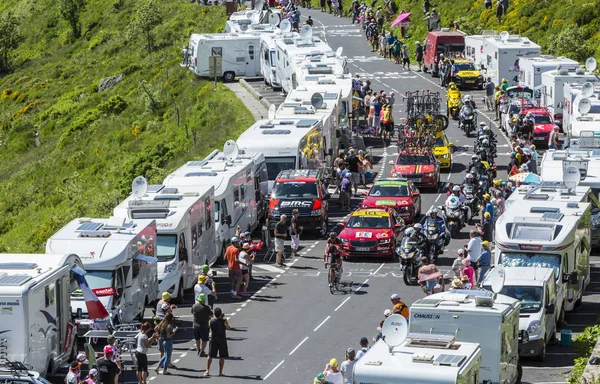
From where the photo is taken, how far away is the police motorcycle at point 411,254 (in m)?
34.6

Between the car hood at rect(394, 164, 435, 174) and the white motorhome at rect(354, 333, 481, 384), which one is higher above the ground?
the white motorhome at rect(354, 333, 481, 384)

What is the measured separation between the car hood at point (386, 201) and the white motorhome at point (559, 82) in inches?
654

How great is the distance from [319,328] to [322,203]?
10.6 m

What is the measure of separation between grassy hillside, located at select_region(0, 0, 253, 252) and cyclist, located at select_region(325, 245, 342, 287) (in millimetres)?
20272

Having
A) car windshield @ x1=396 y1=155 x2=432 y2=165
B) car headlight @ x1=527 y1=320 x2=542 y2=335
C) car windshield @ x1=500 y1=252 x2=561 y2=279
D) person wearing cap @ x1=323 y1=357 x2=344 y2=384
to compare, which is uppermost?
car windshield @ x1=500 y1=252 x2=561 y2=279

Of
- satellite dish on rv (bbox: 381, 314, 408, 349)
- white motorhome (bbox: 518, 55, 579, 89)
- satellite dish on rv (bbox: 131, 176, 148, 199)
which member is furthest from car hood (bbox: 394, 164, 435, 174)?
satellite dish on rv (bbox: 381, 314, 408, 349)

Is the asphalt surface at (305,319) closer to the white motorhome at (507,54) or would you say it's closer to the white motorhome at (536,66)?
the white motorhome at (536,66)

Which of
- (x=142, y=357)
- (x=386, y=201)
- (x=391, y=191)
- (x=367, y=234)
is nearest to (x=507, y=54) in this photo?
(x=391, y=191)

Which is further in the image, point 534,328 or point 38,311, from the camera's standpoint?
point 534,328

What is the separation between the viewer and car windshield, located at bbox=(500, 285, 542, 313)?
28.0 metres

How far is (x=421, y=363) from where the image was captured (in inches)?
802

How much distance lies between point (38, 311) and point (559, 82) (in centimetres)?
3567

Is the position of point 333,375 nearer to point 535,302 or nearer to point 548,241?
point 535,302

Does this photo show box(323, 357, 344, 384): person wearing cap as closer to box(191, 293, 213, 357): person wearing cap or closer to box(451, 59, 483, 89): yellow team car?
box(191, 293, 213, 357): person wearing cap
